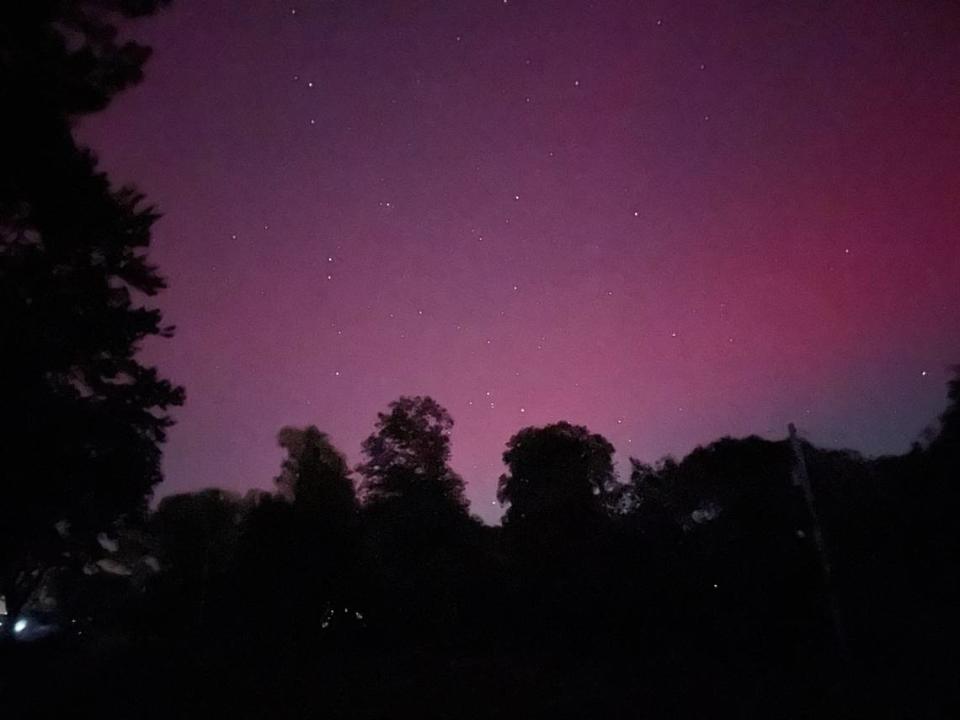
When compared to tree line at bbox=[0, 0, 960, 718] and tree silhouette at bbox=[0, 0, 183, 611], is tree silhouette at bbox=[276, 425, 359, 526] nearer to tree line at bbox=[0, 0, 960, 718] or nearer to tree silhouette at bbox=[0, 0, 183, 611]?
tree line at bbox=[0, 0, 960, 718]

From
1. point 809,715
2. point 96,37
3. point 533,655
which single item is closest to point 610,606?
point 533,655

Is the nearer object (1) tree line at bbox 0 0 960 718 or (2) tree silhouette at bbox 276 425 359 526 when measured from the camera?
(1) tree line at bbox 0 0 960 718

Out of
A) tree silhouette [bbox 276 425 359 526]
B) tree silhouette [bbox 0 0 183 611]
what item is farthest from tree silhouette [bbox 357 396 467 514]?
A: tree silhouette [bbox 0 0 183 611]

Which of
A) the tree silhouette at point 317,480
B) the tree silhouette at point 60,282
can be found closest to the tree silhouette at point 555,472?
the tree silhouette at point 317,480

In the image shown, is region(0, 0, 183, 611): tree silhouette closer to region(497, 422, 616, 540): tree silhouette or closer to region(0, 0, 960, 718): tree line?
region(0, 0, 960, 718): tree line

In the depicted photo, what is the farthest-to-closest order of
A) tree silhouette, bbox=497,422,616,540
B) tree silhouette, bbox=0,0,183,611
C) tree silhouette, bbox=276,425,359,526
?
tree silhouette, bbox=497,422,616,540
tree silhouette, bbox=276,425,359,526
tree silhouette, bbox=0,0,183,611

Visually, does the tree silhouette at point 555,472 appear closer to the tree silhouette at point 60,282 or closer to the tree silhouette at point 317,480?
the tree silhouette at point 317,480

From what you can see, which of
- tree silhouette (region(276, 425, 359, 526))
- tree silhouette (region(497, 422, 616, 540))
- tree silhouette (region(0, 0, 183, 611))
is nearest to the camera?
tree silhouette (region(0, 0, 183, 611))

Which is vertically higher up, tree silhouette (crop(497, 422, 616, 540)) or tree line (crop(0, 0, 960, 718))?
tree silhouette (crop(497, 422, 616, 540))

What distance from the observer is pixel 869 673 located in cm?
1486

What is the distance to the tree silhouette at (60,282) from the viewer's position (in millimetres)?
9656

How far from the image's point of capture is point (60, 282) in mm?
12516

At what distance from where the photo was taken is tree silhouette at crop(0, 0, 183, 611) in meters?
9.66

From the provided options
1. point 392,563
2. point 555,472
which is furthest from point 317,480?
point 555,472
